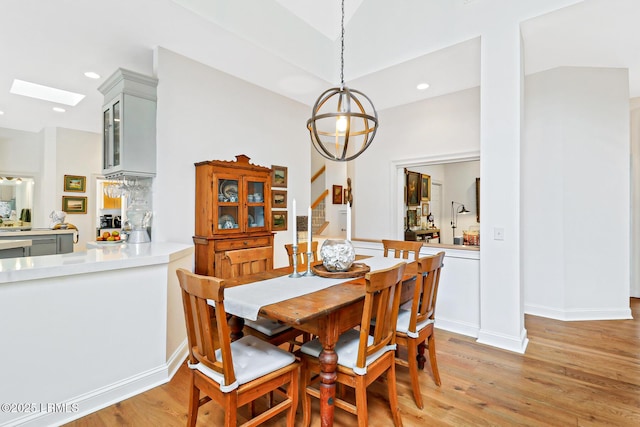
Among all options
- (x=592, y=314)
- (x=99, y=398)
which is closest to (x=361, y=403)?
(x=99, y=398)

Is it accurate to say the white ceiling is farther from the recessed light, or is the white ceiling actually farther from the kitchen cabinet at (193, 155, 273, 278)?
the kitchen cabinet at (193, 155, 273, 278)

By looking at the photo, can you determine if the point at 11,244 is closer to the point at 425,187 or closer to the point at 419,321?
the point at 419,321

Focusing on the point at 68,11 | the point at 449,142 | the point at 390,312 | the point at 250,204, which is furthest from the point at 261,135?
the point at 390,312

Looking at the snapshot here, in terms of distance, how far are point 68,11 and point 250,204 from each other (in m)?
2.21

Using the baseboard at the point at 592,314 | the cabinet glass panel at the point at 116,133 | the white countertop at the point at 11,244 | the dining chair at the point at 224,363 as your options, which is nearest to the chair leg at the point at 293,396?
the dining chair at the point at 224,363

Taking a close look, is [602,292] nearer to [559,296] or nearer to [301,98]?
[559,296]

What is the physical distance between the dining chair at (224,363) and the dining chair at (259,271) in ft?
0.96

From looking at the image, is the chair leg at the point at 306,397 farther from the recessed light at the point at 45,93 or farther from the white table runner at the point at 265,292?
the recessed light at the point at 45,93

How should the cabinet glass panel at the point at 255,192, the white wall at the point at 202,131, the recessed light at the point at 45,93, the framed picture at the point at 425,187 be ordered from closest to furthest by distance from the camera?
1. the white wall at the point at 202,131
2. the cabinet glass panel at the point at 255,192
3. the recessed light at the point at 45,93
4. the framed picture at the point at 425,187

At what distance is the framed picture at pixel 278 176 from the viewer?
170 inches

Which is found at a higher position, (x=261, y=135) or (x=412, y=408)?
(x=261, y=135)

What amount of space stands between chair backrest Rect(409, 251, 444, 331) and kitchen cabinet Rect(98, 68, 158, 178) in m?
2.62

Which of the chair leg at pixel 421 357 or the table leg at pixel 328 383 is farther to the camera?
the chair leg at pixel 421 357

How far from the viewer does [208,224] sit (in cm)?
316
